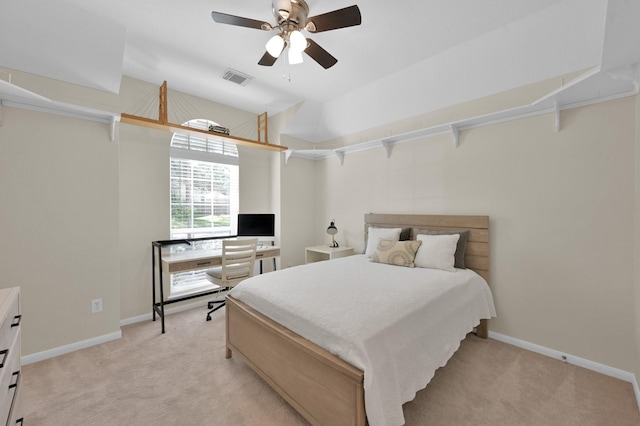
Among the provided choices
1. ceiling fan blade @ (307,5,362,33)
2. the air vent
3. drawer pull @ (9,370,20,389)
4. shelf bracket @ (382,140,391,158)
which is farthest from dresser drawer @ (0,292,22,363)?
shelf bracket @ (382,140,391,158)

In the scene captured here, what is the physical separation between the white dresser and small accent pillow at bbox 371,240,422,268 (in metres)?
2.69

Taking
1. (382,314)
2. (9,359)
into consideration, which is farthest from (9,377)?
(382,314)

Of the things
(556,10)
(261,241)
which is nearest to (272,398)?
(261,241)

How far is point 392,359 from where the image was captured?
1.38m

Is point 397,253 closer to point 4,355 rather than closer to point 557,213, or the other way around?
point 557,213

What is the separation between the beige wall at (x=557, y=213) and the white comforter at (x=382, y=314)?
436 mm

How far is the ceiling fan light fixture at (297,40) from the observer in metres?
1.73

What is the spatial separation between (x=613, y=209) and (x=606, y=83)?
0.97 meters

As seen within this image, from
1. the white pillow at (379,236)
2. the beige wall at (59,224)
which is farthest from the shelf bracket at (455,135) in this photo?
the beige wall at (59,224)

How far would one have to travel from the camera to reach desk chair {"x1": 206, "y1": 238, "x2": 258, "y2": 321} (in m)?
3.12

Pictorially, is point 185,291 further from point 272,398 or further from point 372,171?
point 372,171

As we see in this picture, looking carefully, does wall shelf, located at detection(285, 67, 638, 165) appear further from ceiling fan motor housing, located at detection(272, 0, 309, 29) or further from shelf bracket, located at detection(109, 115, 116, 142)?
shelf bracket, located at detection(109, 115, 116, 142)

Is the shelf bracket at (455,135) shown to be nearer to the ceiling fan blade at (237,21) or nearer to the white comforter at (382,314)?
the white comforter at (382,314)

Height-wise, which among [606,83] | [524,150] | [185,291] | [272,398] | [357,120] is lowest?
[272,398]
